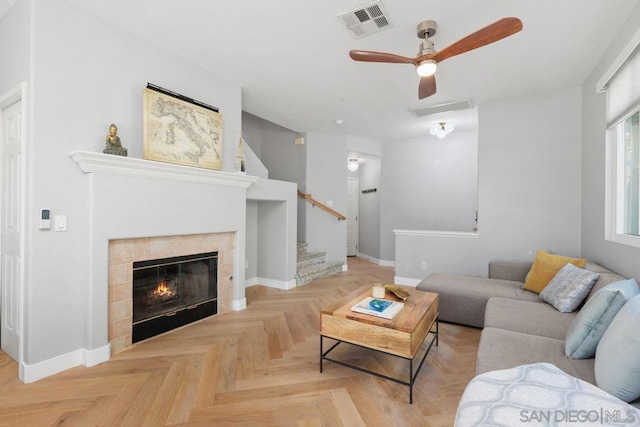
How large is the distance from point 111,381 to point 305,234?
3.97m

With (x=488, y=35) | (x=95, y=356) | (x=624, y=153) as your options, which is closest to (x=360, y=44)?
(x=488, y=35)

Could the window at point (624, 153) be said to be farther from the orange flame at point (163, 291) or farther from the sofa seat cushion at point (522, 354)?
the orange flame at point (163, 291)

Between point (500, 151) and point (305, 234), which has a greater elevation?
point (500, 151)

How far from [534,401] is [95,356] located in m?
2.85

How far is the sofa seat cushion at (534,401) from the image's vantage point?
1049mm

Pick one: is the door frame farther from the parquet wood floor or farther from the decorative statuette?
the decorative statuette

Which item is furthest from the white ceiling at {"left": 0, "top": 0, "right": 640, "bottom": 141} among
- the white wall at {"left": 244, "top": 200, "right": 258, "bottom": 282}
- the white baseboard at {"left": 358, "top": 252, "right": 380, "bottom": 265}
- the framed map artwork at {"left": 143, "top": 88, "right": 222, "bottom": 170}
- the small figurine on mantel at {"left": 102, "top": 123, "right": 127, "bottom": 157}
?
the white baseboard at {"left": 358, "top": 252, "right": 380, "bottom": 265}

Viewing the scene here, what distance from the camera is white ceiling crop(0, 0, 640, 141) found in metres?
2.26

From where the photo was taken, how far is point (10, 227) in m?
2.38

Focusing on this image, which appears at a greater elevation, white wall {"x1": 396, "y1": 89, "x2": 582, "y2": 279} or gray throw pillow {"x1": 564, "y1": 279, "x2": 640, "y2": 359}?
white wall {"x1": 396, "y1": 89, "x2": 582, "y2": 279}

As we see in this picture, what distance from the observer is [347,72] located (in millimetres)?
3254

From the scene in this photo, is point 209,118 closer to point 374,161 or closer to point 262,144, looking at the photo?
point 262,144

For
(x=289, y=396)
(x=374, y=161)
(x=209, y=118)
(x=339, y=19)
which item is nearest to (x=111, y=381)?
(x=289, y=396)

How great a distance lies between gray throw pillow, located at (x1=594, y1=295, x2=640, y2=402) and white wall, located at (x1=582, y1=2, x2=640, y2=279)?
1302mm
